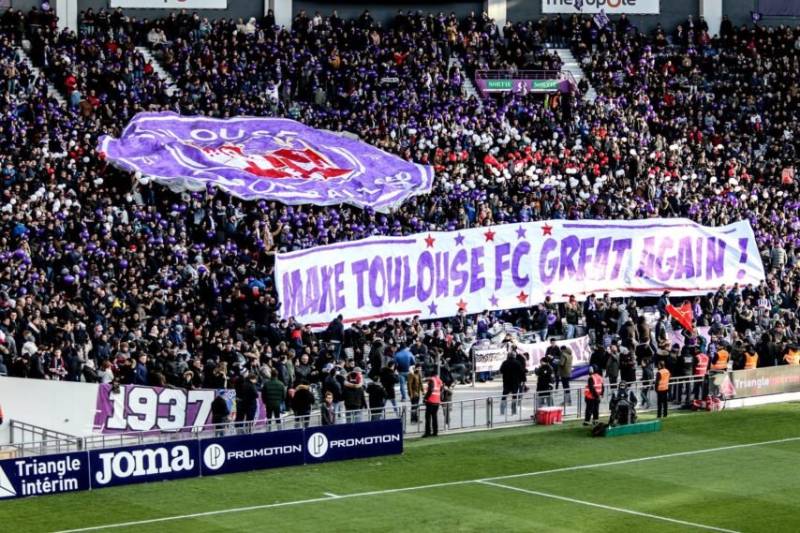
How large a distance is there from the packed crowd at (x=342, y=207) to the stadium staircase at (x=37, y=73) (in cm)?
25

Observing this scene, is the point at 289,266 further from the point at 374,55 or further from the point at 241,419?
the point at 374,55

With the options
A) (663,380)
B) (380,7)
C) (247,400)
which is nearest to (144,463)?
(247,400)

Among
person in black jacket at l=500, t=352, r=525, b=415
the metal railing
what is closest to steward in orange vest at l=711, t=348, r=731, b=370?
person in black jacket at l=500, t=352, r=525, b=415

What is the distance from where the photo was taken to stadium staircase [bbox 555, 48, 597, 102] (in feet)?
187

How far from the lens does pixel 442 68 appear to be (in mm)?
54906

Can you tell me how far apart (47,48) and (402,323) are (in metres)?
18.1

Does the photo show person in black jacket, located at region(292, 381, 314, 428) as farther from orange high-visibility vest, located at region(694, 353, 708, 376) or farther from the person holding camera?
orange high-visibility vest, located at region(694, 353, 708, 376)

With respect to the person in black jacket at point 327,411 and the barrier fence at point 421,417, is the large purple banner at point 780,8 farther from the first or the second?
the person in black jacket at point 327,411

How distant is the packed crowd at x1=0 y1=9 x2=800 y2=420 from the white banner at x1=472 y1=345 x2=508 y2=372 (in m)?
0.29

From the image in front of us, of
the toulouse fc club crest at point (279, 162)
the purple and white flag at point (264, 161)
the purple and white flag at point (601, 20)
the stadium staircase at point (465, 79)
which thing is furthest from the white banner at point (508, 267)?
the purple and white flag at point (601, 20)

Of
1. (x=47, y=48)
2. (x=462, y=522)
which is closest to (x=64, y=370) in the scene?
(x=462, y=522)

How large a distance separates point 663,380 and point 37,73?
24.8 metres

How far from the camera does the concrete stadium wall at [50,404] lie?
1131 inches

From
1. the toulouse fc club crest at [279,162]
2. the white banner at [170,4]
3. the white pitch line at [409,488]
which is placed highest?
the white banner at [170,4]
